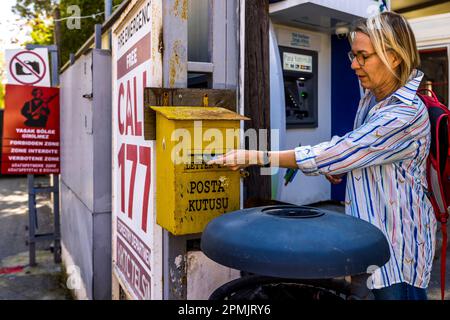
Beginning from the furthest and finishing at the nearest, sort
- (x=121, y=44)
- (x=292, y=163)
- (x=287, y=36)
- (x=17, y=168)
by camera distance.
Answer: (x=17, y=168), (x=287, y=36), (x=121, y=44), (x=292, y=163)

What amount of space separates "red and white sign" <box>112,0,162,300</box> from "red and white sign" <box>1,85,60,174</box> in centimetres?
251

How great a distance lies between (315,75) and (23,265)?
13.1 ft

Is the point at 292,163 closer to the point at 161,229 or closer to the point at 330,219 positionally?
the point at 330,219

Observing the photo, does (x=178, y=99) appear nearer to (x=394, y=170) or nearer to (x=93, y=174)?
(x=394, y=170)

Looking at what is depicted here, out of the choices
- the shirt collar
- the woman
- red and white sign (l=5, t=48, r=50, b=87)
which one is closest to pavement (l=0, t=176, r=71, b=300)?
red and white sign (l=5, t=48, r=50, b=87)

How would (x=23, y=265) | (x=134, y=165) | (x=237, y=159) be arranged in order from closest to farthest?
(x=237, y=159) < (x=134, y=165) < (x=23, y=265)

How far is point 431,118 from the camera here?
1775mm

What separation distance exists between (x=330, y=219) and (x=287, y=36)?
360 centimetres

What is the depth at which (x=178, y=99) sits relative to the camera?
2148 mm

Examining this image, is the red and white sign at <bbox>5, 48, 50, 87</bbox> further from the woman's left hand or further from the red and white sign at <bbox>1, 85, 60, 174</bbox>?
the woman's left hand

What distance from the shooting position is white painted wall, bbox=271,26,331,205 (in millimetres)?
5234

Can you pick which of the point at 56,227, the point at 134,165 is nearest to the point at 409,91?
the point at 134,165

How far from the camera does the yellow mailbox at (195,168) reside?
6.26ft
